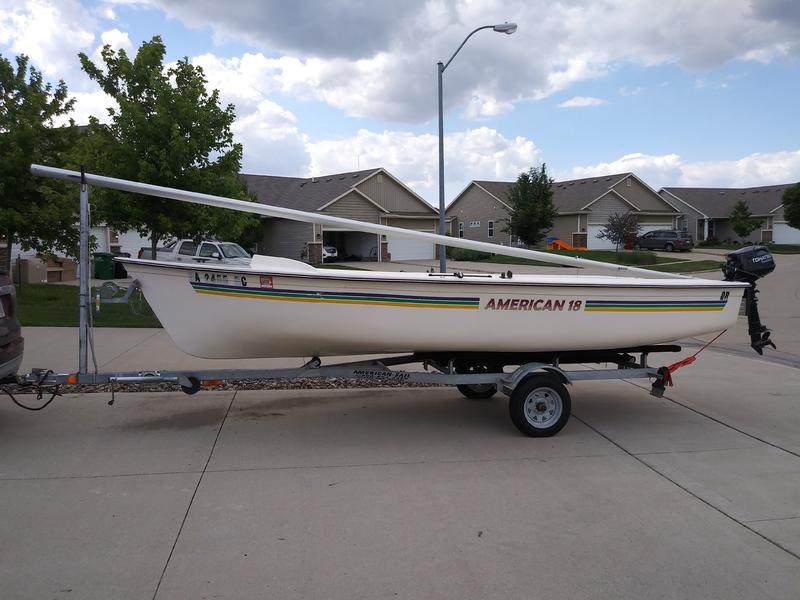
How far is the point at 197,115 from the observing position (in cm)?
1409

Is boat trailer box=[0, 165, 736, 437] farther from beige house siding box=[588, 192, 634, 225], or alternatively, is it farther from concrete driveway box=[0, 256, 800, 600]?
beige house siding box=[588, 192, 634, 225]

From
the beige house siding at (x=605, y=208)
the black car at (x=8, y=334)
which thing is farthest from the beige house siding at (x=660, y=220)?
the black car at (x=8, y=334)

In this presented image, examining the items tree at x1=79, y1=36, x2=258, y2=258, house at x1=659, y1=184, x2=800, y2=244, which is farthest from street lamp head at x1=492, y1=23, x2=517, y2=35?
house at x1=659, y1=184, x2=800, y2=244

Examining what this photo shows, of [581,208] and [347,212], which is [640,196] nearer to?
[581,208]

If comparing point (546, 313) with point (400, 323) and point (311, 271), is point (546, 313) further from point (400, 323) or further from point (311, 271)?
point (311, 271)

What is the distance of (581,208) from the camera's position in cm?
4412

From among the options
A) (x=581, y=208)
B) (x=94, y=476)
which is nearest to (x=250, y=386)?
(x=94, y=476)

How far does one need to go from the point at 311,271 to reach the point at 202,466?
180 centimetres

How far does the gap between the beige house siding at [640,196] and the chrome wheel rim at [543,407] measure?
4301 centimetres

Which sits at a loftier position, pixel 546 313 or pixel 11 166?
pixel 11 166

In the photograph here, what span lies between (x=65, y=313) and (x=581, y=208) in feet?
119

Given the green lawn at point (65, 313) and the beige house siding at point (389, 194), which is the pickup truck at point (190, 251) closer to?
the green lawn at point (65, 313)

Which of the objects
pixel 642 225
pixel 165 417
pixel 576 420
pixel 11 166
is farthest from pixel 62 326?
pixel 642 225

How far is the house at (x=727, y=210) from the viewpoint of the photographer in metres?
51.2
